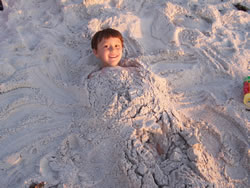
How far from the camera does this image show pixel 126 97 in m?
1.98

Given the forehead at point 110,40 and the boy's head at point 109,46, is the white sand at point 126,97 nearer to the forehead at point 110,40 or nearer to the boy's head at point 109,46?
the boy's head at point 109,46

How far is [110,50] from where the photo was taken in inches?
89.2

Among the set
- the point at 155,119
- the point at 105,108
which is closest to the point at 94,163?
the point at 105,108

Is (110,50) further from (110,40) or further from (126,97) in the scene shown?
(126,97)

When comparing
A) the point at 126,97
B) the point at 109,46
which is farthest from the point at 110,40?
the point at 126,97

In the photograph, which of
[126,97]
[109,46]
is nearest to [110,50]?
[109,46]

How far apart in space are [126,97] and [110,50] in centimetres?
57

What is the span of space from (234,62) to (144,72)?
1.12m

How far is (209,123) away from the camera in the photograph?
2.09 metres

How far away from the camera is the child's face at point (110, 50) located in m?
2.26

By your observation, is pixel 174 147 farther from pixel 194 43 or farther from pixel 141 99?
pixel 194 43

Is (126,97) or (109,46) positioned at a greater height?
(109,46)

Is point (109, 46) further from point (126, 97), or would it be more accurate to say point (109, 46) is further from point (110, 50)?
point (126, 97)

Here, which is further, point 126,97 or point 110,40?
point 110,40
